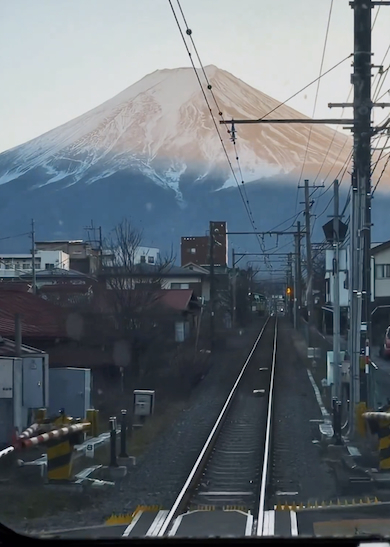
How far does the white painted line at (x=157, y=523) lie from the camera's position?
16.3ft

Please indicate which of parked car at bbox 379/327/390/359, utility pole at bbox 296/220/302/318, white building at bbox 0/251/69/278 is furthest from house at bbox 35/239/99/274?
parked car at bbox 379/327/390/359

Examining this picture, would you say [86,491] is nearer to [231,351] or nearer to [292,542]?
[292,542]

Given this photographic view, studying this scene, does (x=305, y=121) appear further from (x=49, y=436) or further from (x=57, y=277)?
(x=57, y=277)

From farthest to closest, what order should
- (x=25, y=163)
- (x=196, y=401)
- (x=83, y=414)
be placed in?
(x=25, y=163) → (x=196, y=401) → (x=83, y=414)

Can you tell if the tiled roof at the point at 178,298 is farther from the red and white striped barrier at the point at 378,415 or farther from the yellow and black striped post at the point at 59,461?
the yellow and black striped post at the point at 59,461

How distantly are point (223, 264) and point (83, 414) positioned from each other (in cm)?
3235

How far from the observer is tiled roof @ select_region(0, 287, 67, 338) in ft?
52.9

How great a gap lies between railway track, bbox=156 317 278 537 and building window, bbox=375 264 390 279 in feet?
29.9

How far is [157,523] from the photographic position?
529cm

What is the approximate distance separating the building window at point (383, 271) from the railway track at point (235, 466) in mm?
9114

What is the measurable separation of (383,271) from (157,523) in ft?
67.0

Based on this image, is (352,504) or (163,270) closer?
(352,504)

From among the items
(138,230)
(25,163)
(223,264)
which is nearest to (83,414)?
(138,230)

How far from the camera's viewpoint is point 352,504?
5.84m
